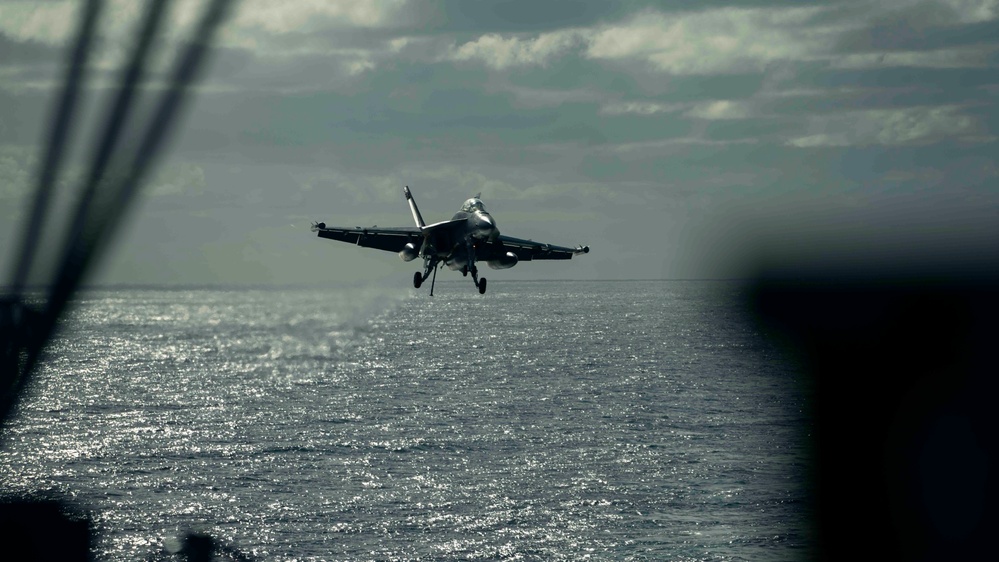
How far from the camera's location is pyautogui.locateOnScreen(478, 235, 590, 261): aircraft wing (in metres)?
90.1

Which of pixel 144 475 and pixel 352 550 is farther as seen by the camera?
pixel 144 475

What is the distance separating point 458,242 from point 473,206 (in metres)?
3.66

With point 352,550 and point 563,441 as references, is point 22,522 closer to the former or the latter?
point 352,550

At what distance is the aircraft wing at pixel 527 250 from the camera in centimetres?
9012

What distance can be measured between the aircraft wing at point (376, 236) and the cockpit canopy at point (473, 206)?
16.6ft

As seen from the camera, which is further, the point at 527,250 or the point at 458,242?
the point at 527,250

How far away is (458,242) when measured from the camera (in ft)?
291

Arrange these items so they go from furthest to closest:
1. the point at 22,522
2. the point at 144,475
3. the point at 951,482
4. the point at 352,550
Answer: the point at 951,482
the point at 144,475
the point at 22,522
the point at 352,550

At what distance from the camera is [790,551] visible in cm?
14025

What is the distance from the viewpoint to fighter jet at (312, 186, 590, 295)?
86.5m

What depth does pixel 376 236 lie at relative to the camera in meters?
96.4

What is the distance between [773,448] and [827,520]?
121 ft

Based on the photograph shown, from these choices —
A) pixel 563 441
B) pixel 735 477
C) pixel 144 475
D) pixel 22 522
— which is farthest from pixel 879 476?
pixel 22 522

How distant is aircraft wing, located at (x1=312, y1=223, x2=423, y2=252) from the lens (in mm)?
91062
